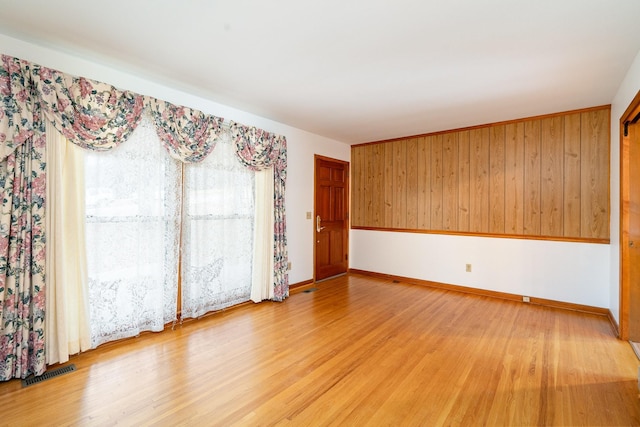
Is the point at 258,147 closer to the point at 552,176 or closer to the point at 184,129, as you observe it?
the point at 184,129

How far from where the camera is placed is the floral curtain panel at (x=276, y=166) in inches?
151

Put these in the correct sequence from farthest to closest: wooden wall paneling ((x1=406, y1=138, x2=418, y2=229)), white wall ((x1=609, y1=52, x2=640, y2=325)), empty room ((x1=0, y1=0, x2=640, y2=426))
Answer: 1. wooden wall paneling ((x1=406, y1=138, x2=418, y2=229))
2. white wall ((x1=609, y1=52, x2=640, y2=325))
3. empty room ((x1=0, y1=0, x2=640, y2=426))

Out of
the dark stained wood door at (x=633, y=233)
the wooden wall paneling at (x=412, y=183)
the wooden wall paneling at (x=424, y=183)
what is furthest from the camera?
the wooden wall paneling at (x=412, y=183)

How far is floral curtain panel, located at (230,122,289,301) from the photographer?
12.5 ft

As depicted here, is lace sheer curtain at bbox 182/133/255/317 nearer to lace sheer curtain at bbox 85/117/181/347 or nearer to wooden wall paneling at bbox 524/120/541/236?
lace sheer curtain at bbox 85/117/181/347

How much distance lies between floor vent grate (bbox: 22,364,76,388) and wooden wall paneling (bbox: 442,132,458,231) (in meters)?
4.73

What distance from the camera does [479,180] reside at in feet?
14.9

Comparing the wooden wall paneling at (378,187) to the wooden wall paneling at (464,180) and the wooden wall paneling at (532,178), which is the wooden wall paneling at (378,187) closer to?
the wooden wall paneling at (464,180)

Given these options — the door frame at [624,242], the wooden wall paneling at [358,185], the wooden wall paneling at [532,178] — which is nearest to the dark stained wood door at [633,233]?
the door frame at [624,242]

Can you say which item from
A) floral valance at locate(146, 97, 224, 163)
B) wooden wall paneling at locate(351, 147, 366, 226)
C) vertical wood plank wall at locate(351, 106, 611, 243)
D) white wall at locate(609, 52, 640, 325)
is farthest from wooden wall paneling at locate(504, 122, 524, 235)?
floral valance at locate(146, 97, 224, 163)

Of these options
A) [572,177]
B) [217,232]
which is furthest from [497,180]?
[217,232]

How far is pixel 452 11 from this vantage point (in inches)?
74.5

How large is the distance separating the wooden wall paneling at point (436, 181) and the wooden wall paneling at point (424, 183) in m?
0.05

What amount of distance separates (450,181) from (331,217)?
2.06 m
